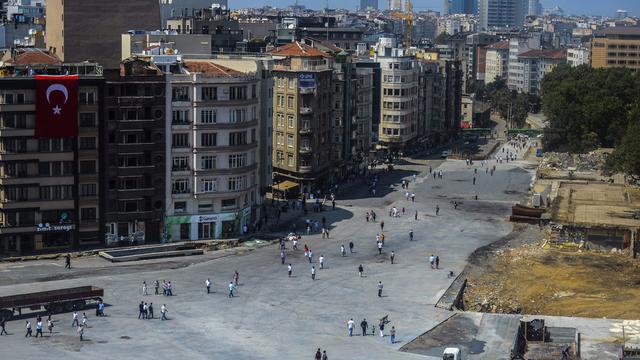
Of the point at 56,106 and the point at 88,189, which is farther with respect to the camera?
the point at 88,189

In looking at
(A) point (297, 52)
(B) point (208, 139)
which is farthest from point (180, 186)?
(A) point (297, 52)

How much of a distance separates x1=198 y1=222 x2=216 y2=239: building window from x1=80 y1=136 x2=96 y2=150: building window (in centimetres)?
1483

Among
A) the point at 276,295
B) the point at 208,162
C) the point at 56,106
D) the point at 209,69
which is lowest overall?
the point at 276,295

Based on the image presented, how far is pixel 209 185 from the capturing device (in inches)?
4779

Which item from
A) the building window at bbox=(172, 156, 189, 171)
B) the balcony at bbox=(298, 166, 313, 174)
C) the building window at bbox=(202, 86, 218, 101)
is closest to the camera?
the building window at bbox=(172, 156, 189, 171)

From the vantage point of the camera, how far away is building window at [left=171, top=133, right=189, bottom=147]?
11931cm

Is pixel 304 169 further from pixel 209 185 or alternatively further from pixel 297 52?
pixel 209 185

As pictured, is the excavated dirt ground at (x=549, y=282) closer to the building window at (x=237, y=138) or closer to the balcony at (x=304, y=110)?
the building window at (x=237, y=138)

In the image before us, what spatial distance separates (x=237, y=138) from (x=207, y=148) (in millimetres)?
4092

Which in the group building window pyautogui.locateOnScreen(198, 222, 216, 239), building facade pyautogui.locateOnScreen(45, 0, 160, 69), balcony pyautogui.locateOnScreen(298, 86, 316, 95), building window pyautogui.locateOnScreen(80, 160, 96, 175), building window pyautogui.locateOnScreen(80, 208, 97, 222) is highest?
building facade pyautogui.locateOnScreen(45, 0, 160, 69)

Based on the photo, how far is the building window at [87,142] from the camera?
378ft

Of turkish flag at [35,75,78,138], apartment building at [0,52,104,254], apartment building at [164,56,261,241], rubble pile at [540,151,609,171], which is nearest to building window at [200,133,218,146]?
apartment building at [164,56,261,241]

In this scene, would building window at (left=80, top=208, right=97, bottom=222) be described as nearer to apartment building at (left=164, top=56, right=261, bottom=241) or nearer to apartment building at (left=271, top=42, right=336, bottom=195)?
apartment building at (left=164, top=56, right=261, bottom=241)

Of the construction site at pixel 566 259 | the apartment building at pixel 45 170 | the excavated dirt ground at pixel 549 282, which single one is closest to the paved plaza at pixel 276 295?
the excavated dirt ground at pixel 549 282
